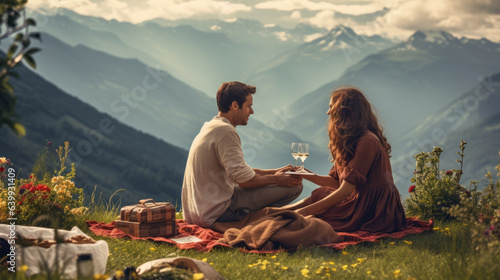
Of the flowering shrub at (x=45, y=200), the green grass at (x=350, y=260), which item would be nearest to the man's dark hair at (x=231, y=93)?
the green grass at (x=350, y=260)

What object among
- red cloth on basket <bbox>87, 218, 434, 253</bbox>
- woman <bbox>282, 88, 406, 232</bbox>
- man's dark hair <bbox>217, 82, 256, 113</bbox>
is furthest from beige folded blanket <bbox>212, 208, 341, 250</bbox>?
man's dark hair <bbox>217, 82, 256, 113</bbox>

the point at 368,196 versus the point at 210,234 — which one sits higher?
the point at 368,196

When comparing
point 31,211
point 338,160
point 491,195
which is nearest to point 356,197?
point 338,160

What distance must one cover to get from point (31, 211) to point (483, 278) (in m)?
4.87

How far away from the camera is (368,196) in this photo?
19.8 feet

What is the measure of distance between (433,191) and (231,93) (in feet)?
12.1

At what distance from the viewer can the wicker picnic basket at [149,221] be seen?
5887mm

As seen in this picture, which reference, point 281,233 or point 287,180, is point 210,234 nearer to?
point 281,233

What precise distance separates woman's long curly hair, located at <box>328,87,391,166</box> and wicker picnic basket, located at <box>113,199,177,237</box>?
2.26 metres

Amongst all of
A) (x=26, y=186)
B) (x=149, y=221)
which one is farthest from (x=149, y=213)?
(x=26, y=186)

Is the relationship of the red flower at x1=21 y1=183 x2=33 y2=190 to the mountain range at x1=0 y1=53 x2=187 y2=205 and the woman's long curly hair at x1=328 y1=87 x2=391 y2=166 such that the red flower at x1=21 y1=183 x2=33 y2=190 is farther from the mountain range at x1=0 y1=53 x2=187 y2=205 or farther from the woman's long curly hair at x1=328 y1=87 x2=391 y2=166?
the mountain range at x1=0 y1=53 x2=187 y2=205

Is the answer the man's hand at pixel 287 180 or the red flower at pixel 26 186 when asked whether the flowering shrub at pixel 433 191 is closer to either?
the man's hand at pixel 287 180

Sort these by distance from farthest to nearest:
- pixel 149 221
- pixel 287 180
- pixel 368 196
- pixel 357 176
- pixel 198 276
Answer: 1. pixel 287 180
2. pixel 368 196
3. pixel 149 221
4. pixel 357 176
5. pixel 198 276

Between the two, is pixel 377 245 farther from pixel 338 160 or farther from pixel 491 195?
pixel 491 195
